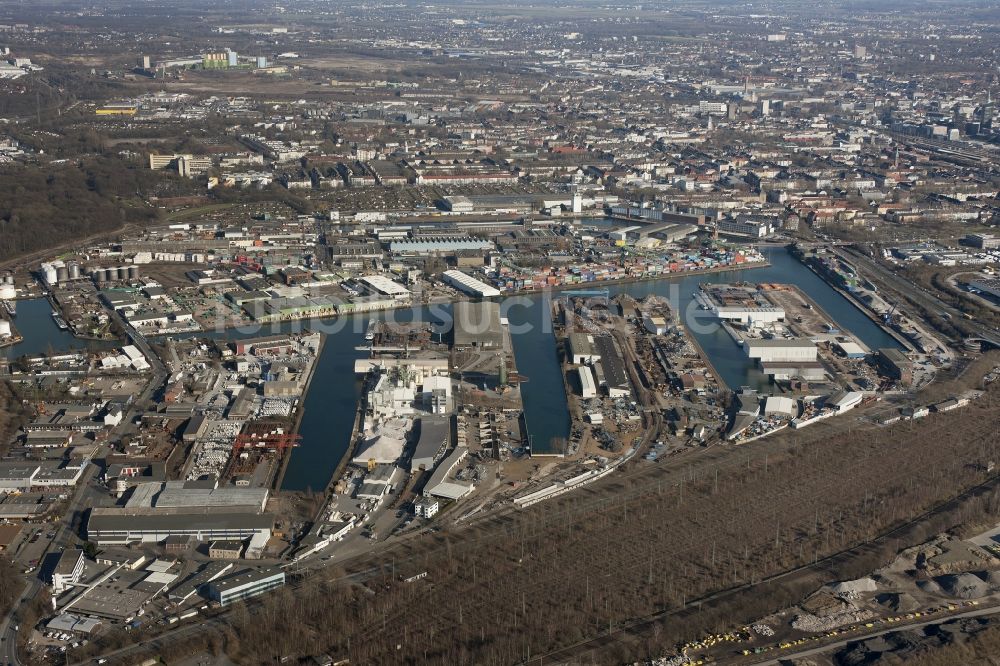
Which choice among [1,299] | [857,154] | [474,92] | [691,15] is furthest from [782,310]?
[691,15]

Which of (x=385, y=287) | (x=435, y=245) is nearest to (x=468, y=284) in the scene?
(x=385, y=287)

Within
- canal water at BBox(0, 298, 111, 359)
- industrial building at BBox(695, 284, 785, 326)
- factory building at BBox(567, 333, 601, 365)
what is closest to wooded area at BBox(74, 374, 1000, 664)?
factory building at BBox(567, 333, 601, 365)

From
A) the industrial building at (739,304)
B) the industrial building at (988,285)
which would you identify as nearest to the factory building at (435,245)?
the industrial building at (739,304)

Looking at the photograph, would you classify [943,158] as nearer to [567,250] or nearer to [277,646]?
[567,250]

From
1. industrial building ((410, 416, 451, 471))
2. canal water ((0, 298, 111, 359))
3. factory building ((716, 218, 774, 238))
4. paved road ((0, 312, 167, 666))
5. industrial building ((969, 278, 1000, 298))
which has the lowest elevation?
factory building ((716, 218, 774, 238))

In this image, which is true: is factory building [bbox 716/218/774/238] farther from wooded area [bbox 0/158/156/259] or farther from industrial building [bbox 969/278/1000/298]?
wooded area [bbox 0/158/156/259]

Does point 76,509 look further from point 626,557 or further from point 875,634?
point 875,634

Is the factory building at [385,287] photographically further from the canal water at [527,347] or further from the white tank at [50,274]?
the white tank at [50,274]
